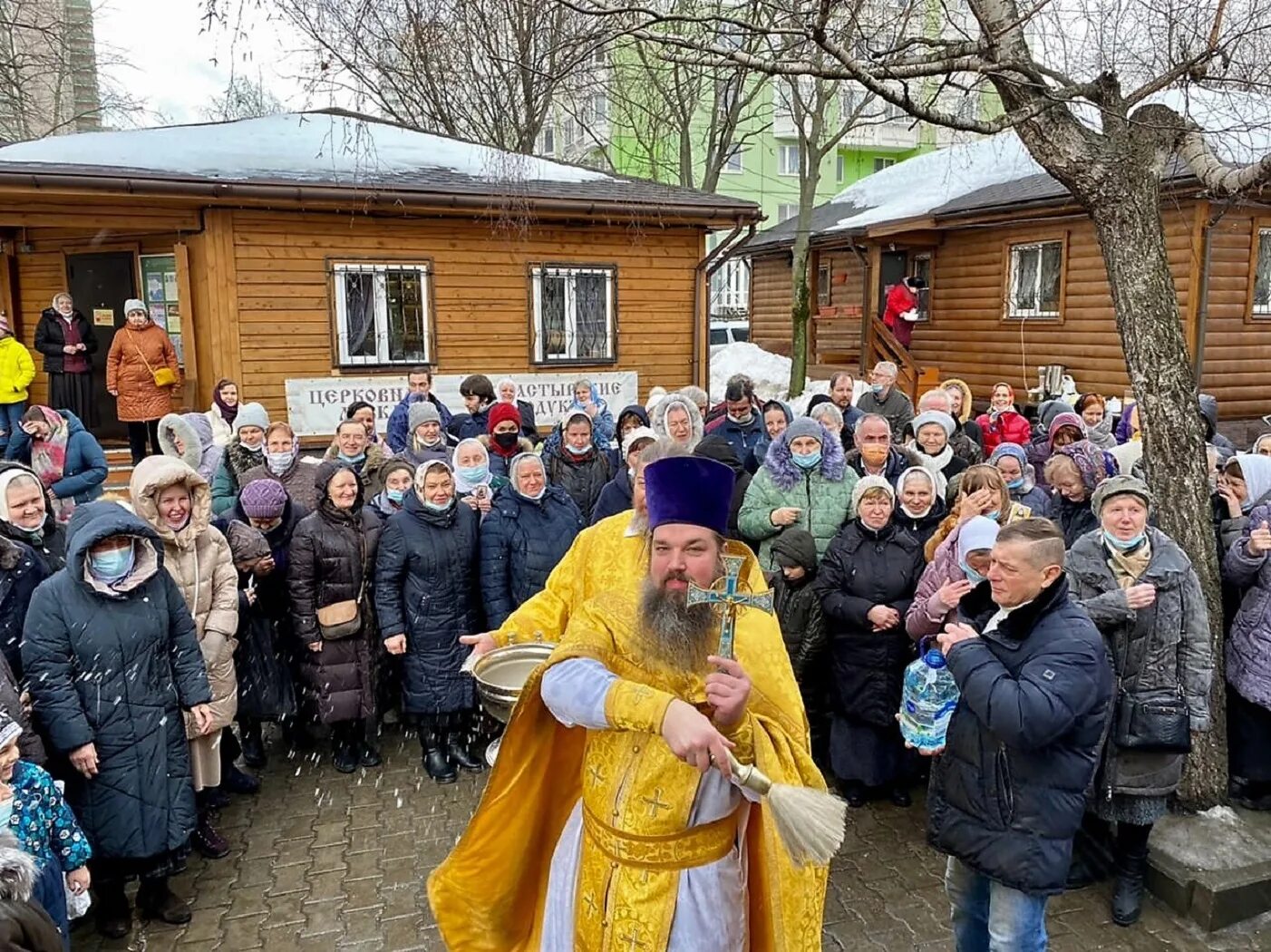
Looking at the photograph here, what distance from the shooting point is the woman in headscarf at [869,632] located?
195 inches

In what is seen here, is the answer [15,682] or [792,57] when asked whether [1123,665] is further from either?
[15,682]

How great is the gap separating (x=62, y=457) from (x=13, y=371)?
3370mm

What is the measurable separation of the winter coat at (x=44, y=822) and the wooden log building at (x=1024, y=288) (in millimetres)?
12228

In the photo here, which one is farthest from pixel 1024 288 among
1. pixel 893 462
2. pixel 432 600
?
pixel 432 600

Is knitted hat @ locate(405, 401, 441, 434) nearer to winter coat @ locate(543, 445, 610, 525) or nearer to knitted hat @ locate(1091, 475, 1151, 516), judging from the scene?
winter coat @ locate(543, 445, 610, 525)

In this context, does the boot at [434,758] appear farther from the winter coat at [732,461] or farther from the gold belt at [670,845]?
the gold belt at [670,845]

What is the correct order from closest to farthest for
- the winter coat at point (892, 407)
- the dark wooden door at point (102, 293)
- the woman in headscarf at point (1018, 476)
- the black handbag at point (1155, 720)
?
the black handbag at point (1155, 720), the woman in headscarf at point (1018, 476), the winter coat at point (892, 407), the dark wooden door at point (102, 293)

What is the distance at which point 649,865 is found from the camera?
237 centimetres

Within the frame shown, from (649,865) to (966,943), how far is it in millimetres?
1800

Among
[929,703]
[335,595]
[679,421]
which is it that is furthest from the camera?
[679,421]

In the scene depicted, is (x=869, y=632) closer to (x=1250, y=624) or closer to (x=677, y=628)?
(x=1250, y=624)

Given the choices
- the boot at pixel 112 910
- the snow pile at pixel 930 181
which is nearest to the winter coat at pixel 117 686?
the boot at pixel 112 910

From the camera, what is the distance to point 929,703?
3855 mm

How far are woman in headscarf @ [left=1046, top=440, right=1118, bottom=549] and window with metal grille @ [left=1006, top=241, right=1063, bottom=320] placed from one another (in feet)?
40.4
